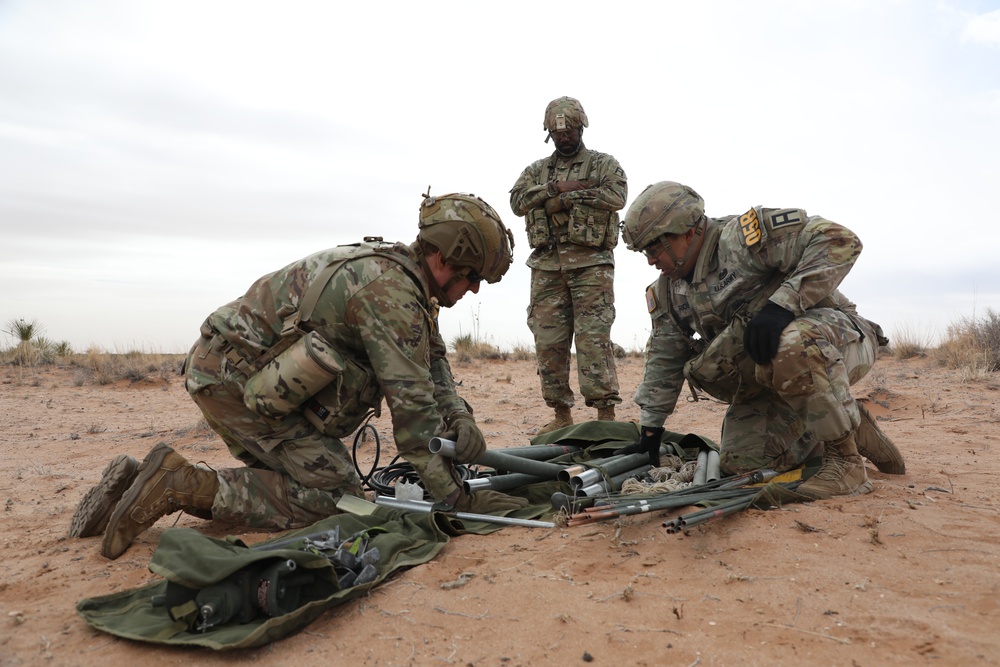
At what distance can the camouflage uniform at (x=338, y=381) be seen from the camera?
322cm

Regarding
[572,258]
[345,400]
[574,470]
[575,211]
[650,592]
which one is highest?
[575,211]

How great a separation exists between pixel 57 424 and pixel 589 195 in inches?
220

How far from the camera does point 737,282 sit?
3.69m

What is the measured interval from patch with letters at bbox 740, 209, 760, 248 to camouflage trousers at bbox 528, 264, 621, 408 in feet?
6.88

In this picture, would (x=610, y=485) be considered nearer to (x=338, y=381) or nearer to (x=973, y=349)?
(x=338, y=381)

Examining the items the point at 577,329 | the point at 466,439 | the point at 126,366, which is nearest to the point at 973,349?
the point at 577,329

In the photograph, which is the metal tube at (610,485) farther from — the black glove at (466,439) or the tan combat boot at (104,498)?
the tan combat boot at (104,498)

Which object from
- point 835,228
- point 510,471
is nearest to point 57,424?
point 510,471

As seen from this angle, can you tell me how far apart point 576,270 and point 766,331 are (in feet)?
8.32

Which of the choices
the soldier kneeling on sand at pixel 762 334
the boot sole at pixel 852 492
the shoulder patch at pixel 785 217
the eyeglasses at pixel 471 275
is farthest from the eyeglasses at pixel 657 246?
the boot sole at pixel 852 492

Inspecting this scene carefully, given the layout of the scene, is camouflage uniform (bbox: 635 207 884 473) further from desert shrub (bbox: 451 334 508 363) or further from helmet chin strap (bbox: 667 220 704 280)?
desert shrub (bbox: 451 334 508 363)

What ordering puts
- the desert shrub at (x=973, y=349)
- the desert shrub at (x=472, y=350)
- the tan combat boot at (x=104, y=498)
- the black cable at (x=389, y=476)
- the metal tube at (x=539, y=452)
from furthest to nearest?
the desert shrub at (x=472, y=350), the desert shrub at (x=973, y=349), the metal tube at (x=539, y=452), the black cable at (x=389, y=476), the tan combat boot at (x=104, y=498)

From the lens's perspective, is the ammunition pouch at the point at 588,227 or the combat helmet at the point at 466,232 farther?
the ammunition pouch at the point at 588,227

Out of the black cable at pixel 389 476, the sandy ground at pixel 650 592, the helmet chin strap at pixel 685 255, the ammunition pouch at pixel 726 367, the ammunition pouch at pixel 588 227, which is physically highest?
the ammunition pouch at pixel 588 227
